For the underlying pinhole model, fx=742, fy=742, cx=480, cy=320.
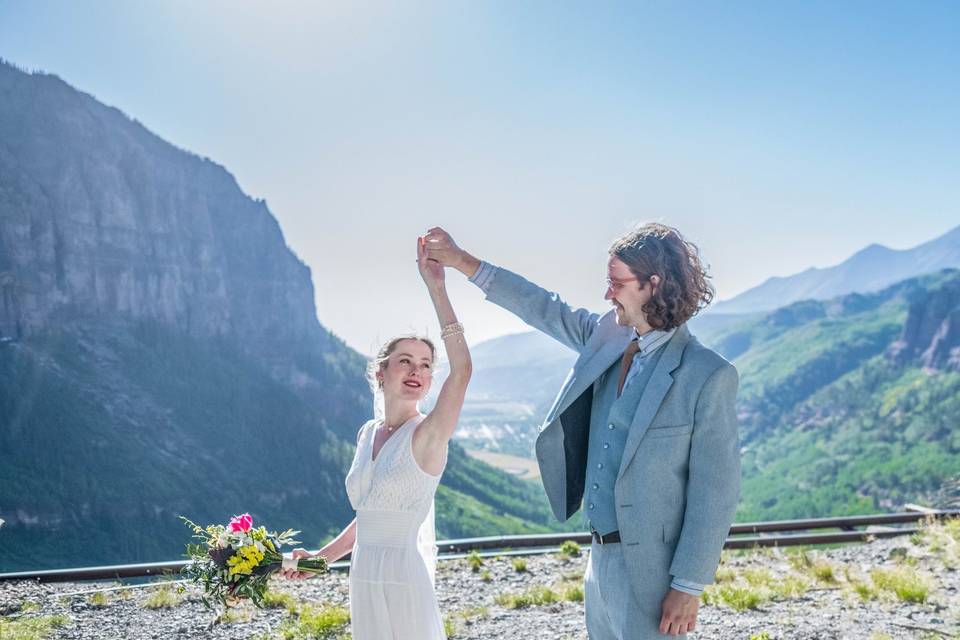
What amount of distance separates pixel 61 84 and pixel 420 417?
126942mm

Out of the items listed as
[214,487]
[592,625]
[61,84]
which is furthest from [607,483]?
[61,84]

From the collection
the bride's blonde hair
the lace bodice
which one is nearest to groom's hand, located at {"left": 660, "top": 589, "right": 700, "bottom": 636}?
the lace bodice

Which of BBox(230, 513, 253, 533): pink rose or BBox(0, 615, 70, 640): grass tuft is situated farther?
BBox(0, 615, 70, 640): grass tuft

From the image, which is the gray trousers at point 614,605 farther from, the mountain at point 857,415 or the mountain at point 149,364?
the mountain at point 149,364

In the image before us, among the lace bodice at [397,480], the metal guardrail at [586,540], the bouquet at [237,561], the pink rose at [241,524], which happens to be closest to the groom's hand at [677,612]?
the lace bodice at [397,480]

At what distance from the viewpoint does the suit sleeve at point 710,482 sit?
220 centimetres

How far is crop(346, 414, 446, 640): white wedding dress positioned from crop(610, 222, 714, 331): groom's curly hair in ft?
3.38

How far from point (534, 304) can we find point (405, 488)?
0.85 meters

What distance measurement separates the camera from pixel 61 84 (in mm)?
108625

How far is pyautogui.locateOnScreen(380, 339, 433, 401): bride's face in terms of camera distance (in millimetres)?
2924

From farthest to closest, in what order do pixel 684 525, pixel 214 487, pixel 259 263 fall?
pixel 259 263 < pixel 214 487 < pixel 684 525

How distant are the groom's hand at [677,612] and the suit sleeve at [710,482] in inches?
2.3

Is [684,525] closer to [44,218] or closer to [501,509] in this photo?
[501,509]

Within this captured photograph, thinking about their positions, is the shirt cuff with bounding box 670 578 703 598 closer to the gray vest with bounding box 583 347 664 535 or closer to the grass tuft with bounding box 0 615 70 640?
the gray vest with bounding box 583 347 664 535
